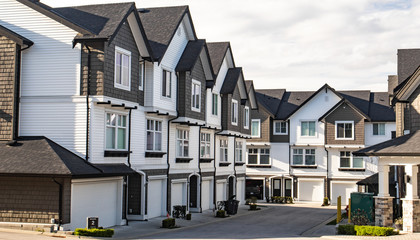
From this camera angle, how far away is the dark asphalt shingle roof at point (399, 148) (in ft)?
83.8

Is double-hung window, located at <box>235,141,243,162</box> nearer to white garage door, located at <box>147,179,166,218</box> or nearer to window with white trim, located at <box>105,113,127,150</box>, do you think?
white garage door, located at <box>147,179,166,218</box>

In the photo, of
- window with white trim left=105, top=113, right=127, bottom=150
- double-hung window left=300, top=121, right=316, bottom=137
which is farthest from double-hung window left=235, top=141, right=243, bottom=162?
window with white trim left=105, top=113, right=127, bottom=150

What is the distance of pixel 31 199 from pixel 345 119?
1470 inches

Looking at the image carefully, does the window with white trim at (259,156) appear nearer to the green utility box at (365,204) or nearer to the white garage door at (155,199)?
the white garage door at (155,199)

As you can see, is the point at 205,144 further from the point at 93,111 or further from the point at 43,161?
the point at 43,161

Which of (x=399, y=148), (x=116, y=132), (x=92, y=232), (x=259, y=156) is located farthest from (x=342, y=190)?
(x=92, y=232)

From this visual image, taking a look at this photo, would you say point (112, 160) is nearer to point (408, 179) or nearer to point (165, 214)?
point (165, 214)

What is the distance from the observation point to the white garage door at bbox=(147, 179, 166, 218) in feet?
102

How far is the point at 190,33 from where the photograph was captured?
36.2 metres

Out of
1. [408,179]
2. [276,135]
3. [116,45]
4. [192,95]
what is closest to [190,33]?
[192,95]

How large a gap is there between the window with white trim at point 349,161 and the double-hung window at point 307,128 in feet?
11.6

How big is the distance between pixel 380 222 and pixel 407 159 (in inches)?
129

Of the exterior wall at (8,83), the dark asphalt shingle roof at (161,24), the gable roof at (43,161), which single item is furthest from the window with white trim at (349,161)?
the exterior wall at (8,83)

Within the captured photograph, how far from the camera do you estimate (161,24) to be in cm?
3384
